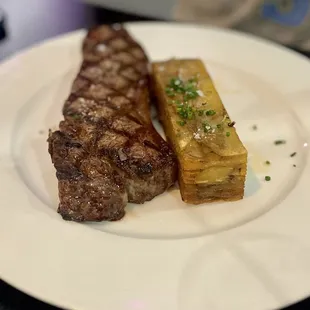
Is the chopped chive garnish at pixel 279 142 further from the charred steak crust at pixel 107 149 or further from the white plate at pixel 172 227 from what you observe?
the charred steak crust at pixel 107 149

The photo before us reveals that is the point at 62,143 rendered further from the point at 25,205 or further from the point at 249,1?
the point at 249,1

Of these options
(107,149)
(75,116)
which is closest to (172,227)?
(107,149)

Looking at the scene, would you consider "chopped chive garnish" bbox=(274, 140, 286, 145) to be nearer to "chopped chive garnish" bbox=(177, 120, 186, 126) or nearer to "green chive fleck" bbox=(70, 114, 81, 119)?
"chopped chive garnish" bbox=(177, 120, 186, 126)

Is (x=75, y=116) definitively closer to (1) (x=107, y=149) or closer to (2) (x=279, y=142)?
(1) (x=107, y=149)

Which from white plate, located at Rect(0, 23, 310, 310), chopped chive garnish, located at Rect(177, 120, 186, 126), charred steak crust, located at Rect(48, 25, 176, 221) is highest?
chopped chive garnish, located at Rect(177, 120, 186, 126)

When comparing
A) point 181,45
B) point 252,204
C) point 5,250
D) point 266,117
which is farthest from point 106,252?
point 181,45

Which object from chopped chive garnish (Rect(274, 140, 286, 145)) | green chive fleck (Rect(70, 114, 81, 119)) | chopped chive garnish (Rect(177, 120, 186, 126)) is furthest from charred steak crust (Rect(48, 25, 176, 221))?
chopped chive garnish (Rect(274, 140, 286, 145))
